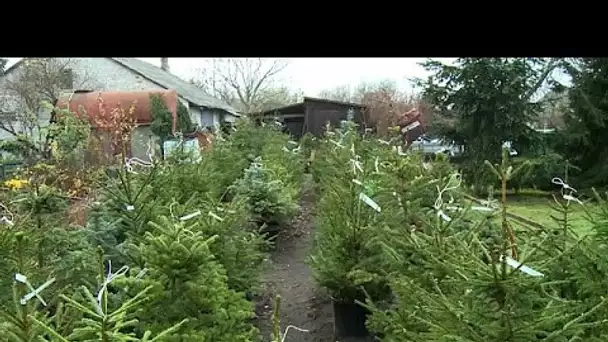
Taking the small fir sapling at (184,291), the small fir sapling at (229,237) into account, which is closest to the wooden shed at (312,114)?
the small fir sapling at (229,237)

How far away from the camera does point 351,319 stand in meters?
5.12

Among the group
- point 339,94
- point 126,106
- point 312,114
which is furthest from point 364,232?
point 339,94

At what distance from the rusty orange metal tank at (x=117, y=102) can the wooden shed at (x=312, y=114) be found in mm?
5913

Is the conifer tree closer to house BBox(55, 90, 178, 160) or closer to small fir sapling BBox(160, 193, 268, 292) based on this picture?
small fir sapling BBox(160, 193, 268, 292)

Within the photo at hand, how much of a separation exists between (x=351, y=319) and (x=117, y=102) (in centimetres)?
1075

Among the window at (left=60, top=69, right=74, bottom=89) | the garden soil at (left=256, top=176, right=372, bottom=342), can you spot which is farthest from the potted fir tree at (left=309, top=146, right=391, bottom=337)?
the window at (left=60, top=69, right=74, bottom=89)

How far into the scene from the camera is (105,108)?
13570mm

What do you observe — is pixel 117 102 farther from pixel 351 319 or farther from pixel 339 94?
pixel 339 94

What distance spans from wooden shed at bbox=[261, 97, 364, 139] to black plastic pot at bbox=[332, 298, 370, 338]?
1641 centimetres

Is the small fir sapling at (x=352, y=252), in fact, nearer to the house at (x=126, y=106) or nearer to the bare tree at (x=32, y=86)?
the house at (x=126, y=106)

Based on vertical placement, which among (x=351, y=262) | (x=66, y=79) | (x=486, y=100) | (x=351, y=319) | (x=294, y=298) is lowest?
(x=294, y=298)

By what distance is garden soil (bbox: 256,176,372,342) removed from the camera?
5406mm
